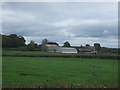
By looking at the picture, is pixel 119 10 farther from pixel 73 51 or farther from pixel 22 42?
pixel 73 51

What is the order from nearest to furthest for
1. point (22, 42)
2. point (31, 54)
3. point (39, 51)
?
point (22, 42) → point (31, 54) → point (39, 51)

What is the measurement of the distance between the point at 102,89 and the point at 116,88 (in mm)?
319

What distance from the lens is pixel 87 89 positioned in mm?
3939

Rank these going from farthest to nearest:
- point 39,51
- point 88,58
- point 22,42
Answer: point 39,51 < point 88,58 < point 22,42

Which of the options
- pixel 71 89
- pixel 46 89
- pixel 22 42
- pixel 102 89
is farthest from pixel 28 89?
pixel 22 42

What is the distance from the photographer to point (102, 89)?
4012 mm

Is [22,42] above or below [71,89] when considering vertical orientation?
above

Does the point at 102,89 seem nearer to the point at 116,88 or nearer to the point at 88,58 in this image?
the point at 116,88

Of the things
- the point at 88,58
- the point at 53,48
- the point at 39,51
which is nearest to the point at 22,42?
the point at 88,58

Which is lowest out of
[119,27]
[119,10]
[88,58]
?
[88,58]

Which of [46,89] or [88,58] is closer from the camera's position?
[46,89]

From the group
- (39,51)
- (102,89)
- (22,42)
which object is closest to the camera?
(102,89)

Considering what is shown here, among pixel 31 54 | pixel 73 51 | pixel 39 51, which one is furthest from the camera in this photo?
pixel 73 51

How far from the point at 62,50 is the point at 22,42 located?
72.7 feet
